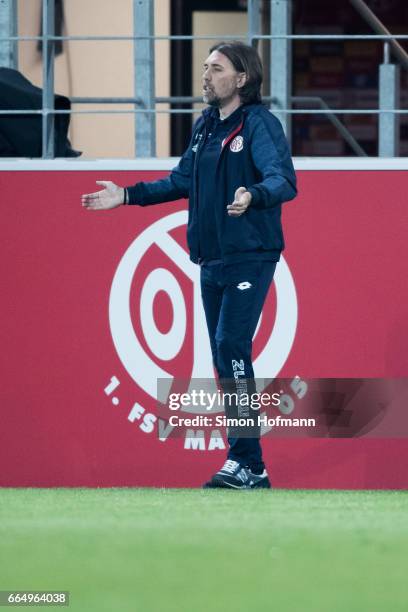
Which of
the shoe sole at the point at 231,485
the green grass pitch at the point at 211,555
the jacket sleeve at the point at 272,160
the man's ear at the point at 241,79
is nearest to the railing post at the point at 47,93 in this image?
the man's ear at the point at 241,79

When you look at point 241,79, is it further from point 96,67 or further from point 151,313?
point 96,67

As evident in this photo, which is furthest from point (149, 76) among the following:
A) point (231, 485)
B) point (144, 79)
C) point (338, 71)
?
point (338, 71)

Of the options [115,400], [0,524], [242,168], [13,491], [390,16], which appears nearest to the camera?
[0,524]

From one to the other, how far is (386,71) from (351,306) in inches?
49.4

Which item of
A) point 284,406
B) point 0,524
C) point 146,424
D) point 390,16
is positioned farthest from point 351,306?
point 390,16

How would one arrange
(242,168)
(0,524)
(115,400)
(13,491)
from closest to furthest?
(0,524), (242,168), (13,491), (115,400)

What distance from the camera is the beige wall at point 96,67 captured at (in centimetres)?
971

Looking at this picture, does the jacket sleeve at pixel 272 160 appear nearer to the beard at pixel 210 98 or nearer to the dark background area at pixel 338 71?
the beard at pixel 210 98

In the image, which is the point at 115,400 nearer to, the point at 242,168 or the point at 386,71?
the point at 242,168

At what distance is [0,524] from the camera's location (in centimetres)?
486

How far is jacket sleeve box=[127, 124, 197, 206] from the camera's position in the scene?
6125mm

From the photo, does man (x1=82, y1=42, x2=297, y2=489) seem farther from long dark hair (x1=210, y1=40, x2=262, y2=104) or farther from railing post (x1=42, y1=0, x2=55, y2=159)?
railing post (x1=42, y1=0, x2=55, y2=159)

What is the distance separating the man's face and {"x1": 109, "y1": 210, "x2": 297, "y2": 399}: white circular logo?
1005 mm

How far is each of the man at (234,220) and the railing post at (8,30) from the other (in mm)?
1465
